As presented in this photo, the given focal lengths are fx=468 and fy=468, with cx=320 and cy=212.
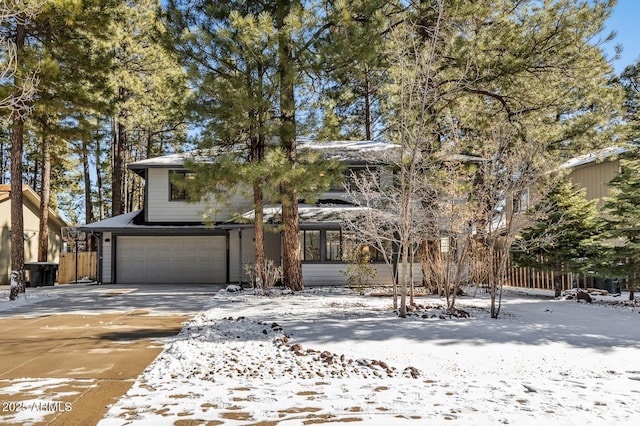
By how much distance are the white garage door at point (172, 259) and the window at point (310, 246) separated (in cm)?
395

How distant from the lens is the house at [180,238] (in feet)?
55.4

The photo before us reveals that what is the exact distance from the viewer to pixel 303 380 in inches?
183

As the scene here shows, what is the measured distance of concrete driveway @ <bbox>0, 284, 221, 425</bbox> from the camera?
12.7ft

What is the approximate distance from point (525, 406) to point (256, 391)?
7.59ft

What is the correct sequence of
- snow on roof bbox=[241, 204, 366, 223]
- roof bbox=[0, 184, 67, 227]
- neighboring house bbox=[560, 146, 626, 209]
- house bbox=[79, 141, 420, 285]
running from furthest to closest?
roof bbox=[0, 184, 67, 227], house bbox=[79, 141, 420, 285], neighboring house bbox=[560, 146, 626, 209], snow on roof bbox=[241, 204, 366, 223]

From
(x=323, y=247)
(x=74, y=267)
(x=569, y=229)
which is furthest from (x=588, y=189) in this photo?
(x=74, y=267)

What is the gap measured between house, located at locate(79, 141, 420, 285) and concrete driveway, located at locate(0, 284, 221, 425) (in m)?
6.30

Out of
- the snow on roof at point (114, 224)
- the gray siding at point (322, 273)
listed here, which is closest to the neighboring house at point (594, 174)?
the gray siding at point (322, 273)

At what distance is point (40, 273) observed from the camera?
17172 mm

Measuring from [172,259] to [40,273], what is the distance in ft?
15.2

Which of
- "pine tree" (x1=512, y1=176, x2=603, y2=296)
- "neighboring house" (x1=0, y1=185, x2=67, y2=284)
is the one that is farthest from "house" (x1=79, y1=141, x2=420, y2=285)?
"pine tree" (x1=512, y1=176, x2=603, y2=296)

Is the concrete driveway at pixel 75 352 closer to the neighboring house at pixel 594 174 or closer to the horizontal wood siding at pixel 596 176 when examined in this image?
the neighboring house at pixel 594 174

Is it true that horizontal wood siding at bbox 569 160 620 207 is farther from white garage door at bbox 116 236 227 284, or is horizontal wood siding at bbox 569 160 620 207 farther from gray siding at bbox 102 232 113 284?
gray siding at bbox 102 232 113 284

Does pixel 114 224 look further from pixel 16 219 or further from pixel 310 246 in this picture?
pixel 310 246
